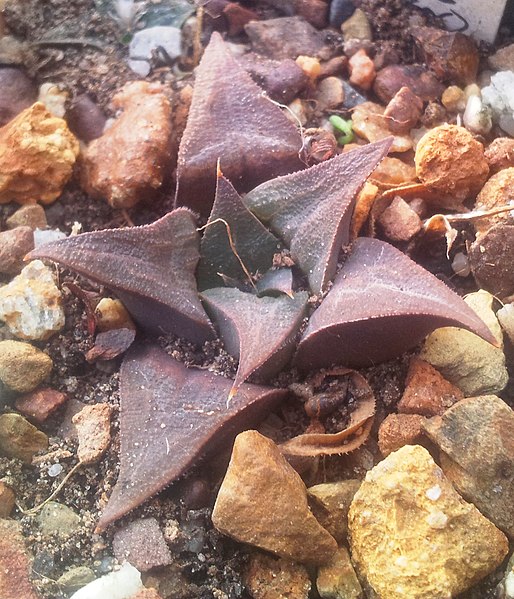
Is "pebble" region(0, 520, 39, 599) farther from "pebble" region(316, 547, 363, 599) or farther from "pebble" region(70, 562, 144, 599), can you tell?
"pebble" region(316, 547, 363, 599)

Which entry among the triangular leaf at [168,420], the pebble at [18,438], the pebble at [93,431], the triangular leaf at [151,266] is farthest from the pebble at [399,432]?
the pebble at [18,438]

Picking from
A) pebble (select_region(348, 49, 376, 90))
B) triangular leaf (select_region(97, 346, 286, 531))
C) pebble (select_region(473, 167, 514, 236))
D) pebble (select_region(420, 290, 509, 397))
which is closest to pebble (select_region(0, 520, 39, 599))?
triangular leaf (select_region(97, 346, 286, 531))

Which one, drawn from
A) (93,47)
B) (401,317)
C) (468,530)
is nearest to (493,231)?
(401,317)

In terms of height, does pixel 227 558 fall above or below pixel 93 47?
below

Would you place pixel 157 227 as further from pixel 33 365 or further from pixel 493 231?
pixel 493 231

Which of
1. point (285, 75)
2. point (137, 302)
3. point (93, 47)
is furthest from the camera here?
point (93, 47)

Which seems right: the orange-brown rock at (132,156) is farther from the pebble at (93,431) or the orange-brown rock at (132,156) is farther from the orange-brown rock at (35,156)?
the pebble at (93,431)

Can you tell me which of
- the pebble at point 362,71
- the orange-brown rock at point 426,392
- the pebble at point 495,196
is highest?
the pebble at point 362,71
